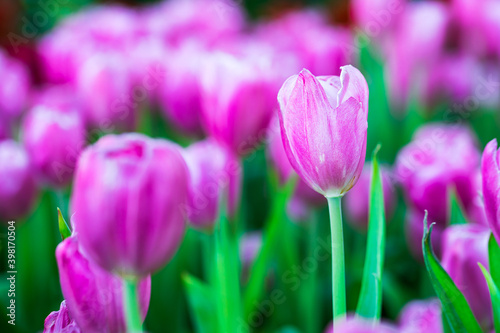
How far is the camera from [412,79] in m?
1.03

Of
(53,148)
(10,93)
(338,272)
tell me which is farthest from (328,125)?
(10,93)

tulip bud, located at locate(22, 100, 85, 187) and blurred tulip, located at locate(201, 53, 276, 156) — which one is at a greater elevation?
blurred tulip, located at locate(201, 53, 276, 156)

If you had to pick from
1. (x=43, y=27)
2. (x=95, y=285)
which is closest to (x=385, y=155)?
(x=95, y=285)

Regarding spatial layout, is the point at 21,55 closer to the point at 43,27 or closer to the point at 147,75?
the point at 147,75

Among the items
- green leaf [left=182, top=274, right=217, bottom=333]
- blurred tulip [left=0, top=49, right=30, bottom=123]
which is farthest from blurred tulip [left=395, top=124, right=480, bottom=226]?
blurred tulip [left=0, top=49, right=30, bottom=123]

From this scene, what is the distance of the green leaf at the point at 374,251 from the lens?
0.38 m

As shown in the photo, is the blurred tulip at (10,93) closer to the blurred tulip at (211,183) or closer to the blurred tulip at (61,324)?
the blurred tulip at (211,183)

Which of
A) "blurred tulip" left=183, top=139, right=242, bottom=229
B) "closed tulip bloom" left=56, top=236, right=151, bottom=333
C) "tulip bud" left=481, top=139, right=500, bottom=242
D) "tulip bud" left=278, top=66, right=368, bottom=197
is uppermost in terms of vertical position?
"tulip bud" left=278, top=66, right=368, bottom=197

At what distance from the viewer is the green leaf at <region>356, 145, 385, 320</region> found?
0.38m

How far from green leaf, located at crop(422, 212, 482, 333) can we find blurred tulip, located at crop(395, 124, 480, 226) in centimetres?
20

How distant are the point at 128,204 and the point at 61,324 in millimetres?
84

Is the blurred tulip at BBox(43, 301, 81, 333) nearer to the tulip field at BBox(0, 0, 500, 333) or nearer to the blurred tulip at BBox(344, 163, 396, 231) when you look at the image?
the tulip field at BBox(0, 0, 500, 333)

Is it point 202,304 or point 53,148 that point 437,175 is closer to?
point 202,304

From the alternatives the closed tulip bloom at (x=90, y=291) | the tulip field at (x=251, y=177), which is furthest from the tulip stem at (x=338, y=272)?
the closed tulip bloom at (x=90, y=291)
